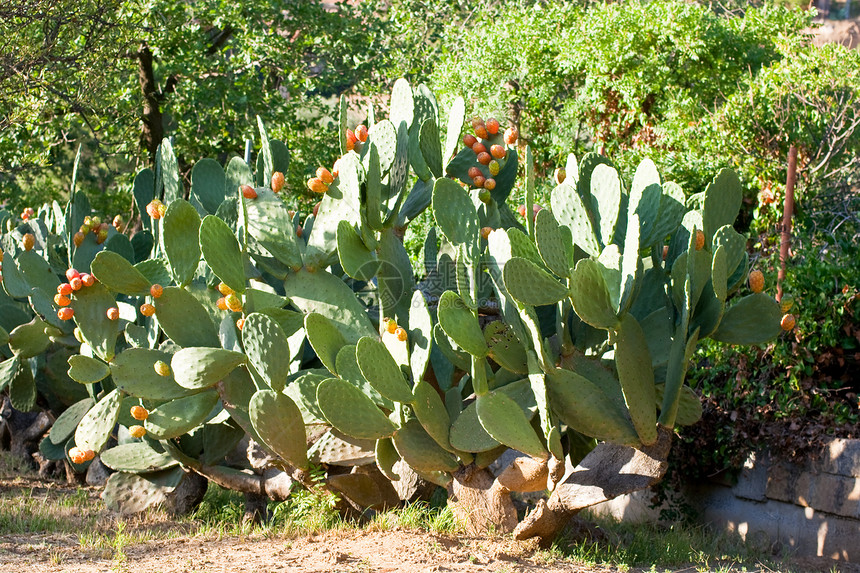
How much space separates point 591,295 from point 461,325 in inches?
19.6

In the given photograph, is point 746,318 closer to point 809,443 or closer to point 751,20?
point 809,443

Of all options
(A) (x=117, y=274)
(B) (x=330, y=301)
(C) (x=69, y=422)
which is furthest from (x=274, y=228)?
(C) (x=69, y=422)

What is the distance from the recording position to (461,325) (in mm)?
3180

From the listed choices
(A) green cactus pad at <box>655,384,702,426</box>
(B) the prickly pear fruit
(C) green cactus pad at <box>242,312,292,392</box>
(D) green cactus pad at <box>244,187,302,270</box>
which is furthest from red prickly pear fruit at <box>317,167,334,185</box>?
(A) green cactus pad at <box>655,384,702,426</box>

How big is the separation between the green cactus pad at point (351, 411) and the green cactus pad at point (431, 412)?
143 millimetres

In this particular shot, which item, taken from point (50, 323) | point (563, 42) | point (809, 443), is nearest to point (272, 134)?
point (563, 42)

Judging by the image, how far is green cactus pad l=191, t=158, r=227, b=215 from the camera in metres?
4.36

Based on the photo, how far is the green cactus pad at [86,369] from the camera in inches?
150

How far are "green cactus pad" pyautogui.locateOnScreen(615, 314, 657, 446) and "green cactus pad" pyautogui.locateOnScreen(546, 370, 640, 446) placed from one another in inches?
2.6

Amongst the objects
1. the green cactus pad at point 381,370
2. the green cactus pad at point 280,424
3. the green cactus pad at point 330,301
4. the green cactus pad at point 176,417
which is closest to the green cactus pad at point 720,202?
the green cactus pad at point 381,370

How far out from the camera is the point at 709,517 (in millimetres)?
4832

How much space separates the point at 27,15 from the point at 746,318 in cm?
458

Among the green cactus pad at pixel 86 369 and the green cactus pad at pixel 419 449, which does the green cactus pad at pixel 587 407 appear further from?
the green cactus pad at pixel 86 369

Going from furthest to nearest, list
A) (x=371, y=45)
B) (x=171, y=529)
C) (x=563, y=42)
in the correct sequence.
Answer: (x=371, y=45), (x=563, y=42), (x=171, y=529)
